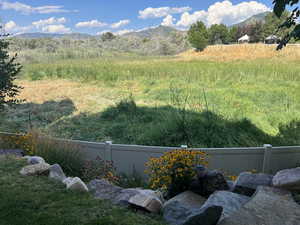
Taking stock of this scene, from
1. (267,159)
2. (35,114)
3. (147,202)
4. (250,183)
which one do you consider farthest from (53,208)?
(35,114)

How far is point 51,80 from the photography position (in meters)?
12.6

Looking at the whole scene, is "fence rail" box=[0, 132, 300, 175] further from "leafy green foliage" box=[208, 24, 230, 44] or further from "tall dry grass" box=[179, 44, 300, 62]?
"leafy green foliage" box=[208, 24, 230, 44]

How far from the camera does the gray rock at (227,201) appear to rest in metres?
2.57

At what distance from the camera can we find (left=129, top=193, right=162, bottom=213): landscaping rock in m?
2.68

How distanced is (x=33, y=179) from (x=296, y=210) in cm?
262

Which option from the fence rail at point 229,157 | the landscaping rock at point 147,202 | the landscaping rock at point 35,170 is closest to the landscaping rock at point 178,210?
the landscaping rock at point 147,202

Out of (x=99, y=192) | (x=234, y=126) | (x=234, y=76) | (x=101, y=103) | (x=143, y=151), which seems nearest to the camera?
(x=99, y=192)

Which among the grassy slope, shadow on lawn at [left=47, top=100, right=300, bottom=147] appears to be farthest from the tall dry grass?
the grassy slope

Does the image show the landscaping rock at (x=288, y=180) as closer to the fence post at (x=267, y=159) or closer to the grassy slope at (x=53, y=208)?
the grassy slope at (x=53, y=208)

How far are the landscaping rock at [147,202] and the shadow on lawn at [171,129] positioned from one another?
296 centimetres

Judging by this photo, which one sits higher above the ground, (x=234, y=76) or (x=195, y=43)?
(x=195, y=43)

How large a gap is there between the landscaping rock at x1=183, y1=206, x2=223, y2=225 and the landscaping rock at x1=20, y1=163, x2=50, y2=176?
2012 millimetres

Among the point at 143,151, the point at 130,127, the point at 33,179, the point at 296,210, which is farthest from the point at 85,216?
the point at 130,127

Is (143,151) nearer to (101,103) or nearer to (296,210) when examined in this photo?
(296,210)
